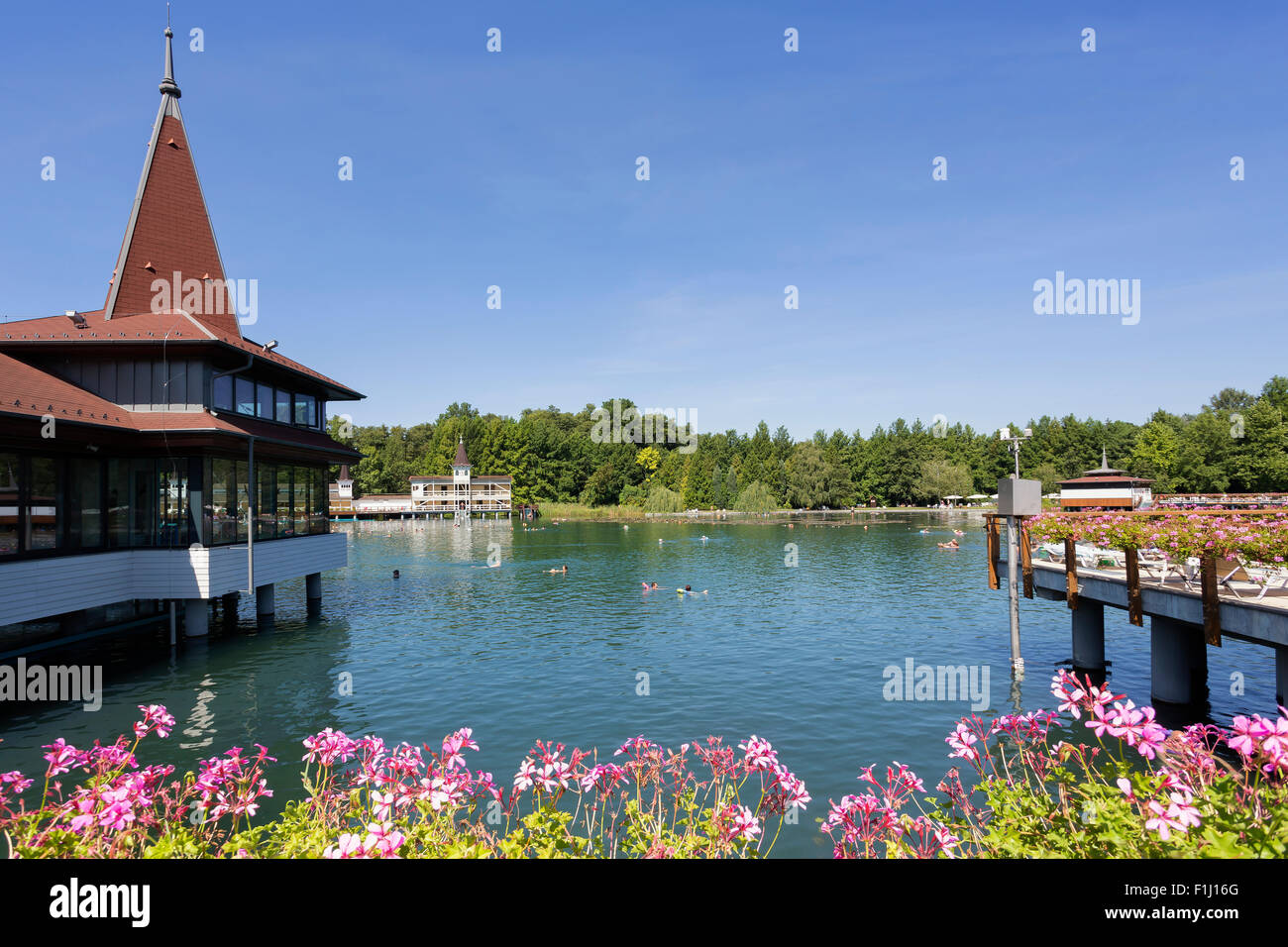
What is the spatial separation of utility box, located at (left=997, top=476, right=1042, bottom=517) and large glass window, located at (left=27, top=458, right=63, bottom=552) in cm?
2629

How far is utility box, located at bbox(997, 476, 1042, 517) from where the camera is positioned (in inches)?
758

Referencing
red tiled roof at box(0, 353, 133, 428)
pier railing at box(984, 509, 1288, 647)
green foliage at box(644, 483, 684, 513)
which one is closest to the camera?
pier railing at box(984, 509, 1288, 647)

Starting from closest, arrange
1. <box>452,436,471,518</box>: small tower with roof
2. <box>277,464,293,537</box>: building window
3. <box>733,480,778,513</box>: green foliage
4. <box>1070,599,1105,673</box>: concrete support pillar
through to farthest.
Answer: <box>1070,599,1105,673</box>: concrete support pillar, <box>277,464,293,537</box>: building window, <box>452,436,471,518</box>: small tower with roof, <box>733,480,778,513</box>: green foliage

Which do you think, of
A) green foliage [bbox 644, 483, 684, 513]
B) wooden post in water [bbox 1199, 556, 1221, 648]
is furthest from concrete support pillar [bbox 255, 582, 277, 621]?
green foliage [bbox 644, 483, 684, 513]

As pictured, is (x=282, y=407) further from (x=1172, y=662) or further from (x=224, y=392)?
(x=1172, y=662)

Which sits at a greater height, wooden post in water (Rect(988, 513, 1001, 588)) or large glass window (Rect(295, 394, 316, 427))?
large glass window (Rect(295, 394, 316, 427))

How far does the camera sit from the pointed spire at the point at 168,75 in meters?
28.5

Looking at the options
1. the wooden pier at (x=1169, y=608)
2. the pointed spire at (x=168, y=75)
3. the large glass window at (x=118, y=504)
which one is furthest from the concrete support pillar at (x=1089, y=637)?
the pointed spire at (x=168, y=75)

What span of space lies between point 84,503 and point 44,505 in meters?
1.34

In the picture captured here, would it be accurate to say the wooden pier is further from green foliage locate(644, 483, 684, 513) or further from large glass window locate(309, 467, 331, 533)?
green foliage locate(644, 483, 684, 513)

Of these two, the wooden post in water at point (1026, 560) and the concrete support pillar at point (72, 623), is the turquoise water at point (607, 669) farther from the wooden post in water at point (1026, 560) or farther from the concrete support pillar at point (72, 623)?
the wooden post in water at point (1026, 560)

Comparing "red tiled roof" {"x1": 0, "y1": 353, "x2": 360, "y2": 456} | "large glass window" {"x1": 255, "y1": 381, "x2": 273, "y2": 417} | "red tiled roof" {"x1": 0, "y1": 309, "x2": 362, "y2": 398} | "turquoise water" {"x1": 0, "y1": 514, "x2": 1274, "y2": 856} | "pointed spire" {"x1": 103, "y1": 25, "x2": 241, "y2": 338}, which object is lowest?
"turquoise water" {"x1": 0, "y1": 514, "x2": 1274, "y2": 856}

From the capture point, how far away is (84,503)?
67.9ft
